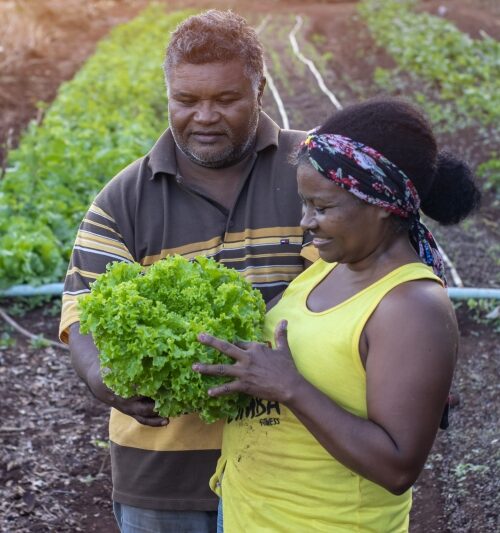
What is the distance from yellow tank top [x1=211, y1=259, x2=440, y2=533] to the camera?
2.59 metres

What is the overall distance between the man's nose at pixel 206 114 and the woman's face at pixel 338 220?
684 millimetres

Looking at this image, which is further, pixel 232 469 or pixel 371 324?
pixel 232 469

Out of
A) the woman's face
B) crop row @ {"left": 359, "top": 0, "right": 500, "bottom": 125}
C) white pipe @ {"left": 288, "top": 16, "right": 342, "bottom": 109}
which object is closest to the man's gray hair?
the woman's face

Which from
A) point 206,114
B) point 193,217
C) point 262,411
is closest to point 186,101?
point 206,114

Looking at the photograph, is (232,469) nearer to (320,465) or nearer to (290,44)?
(320,465)

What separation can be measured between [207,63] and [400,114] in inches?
33.1

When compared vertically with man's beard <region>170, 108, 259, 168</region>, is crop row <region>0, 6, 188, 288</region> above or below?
below

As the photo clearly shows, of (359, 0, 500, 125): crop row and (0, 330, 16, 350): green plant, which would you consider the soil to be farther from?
(359, 0, 500, 125): crop row

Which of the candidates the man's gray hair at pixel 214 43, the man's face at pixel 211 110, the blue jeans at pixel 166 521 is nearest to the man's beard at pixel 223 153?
the man's face at pixel 211 110

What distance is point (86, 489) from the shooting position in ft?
17.9

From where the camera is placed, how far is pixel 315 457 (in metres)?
2.66

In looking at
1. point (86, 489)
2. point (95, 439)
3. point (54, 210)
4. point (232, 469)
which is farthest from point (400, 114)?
point (54, 210)

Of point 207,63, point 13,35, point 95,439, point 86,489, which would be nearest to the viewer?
point 207,63

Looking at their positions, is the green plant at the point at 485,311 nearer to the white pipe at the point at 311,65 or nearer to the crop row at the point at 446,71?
the crop row at the point at 446,71
